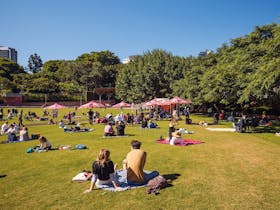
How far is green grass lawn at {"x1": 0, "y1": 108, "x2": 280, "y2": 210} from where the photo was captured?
277 inches

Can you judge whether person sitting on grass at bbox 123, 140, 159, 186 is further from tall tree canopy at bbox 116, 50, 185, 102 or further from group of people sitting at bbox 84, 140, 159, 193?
tall tree canopy at bbox 116, 50, 185, 102

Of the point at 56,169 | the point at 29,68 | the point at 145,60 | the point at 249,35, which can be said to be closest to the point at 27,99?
the point at 145,60

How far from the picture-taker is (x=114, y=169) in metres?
8.17

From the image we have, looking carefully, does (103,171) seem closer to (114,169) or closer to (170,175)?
(114,169)

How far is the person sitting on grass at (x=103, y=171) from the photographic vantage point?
7.77 meters

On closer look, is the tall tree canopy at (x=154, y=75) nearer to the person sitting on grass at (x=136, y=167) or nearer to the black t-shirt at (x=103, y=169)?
the person sitting on grass at (x=136, y=167)

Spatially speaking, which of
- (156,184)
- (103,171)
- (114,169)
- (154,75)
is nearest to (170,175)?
(156,184)

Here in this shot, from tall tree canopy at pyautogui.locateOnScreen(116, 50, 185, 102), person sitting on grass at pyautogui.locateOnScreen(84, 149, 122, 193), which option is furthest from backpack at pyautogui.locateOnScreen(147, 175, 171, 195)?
tall tree canopy at pyautogui.locateOnScreen(116, 50, 185, 102)

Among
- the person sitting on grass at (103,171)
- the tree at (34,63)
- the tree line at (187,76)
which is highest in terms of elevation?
the tree at (34,63)

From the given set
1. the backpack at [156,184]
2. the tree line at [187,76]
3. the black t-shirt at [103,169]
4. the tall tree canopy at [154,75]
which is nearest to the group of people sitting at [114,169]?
the black t-shirt at [103,169]

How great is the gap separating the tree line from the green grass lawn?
7.00m

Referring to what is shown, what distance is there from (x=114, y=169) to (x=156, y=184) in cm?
150

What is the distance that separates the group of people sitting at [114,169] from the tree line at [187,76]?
469 inches

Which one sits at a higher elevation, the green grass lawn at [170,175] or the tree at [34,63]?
the tree at [34,63]
